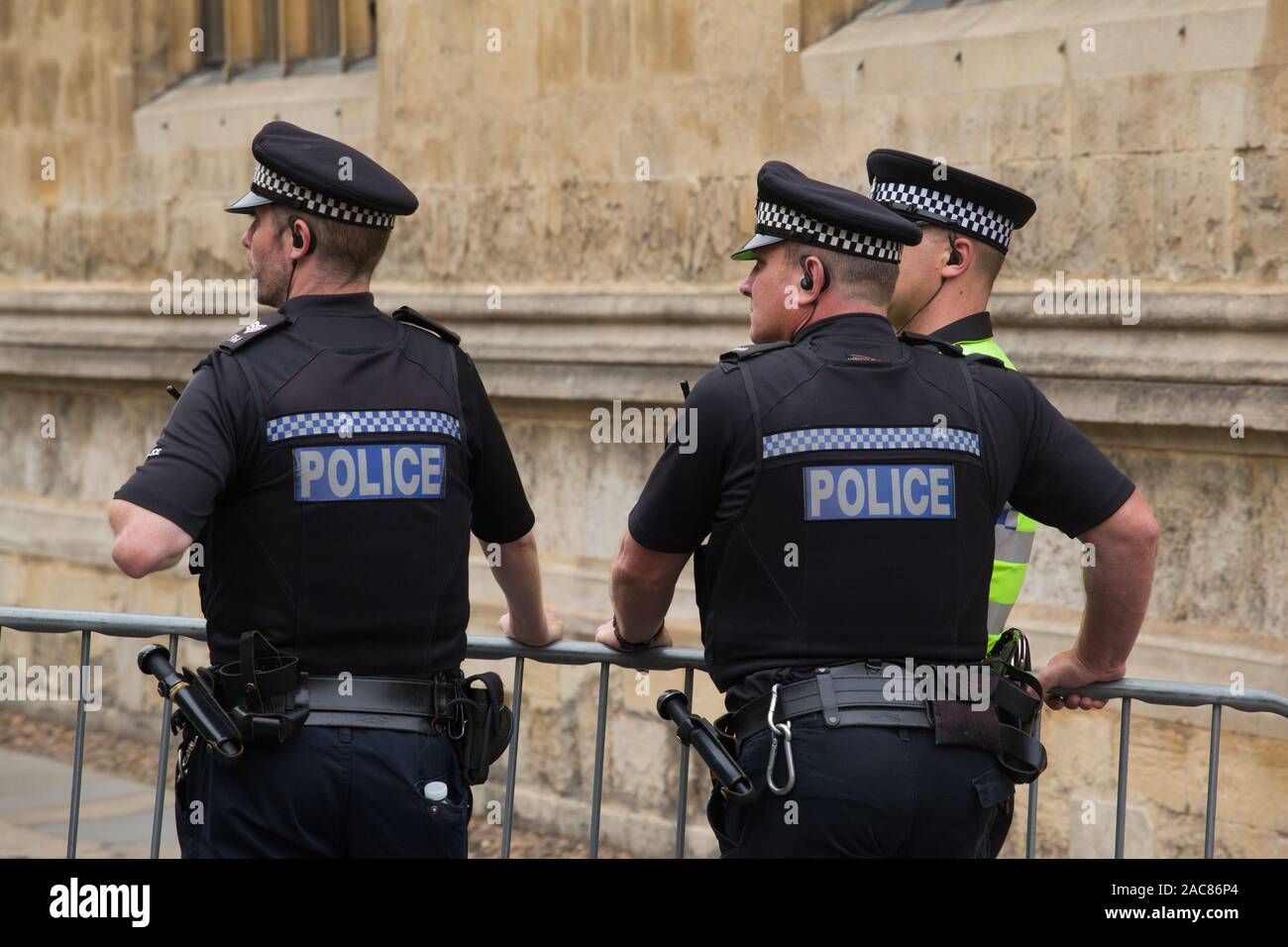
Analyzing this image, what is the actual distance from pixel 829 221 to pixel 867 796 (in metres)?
1.06

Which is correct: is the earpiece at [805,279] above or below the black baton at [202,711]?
above

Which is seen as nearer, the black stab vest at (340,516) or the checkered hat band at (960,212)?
the black stab vest at (340,516)

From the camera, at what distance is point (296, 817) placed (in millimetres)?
3318

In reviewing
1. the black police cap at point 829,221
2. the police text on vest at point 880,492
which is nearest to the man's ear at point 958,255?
the black police cap at point 829,221

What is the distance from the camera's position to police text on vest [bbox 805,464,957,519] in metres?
3.19

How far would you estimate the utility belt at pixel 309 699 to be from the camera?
10.8 ft

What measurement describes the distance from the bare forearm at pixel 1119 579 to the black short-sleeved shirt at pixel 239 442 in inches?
46.4

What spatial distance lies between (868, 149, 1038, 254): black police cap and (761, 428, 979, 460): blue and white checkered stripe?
97cm

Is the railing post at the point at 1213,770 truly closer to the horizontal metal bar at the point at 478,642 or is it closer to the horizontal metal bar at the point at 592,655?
the horizontal metal bar at the point at 592,655

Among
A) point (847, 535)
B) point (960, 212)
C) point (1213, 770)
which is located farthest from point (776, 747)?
point (960, 212)

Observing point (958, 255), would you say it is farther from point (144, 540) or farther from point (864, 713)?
point (144, 540)

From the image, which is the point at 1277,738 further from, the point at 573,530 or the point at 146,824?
the point at 146,824
